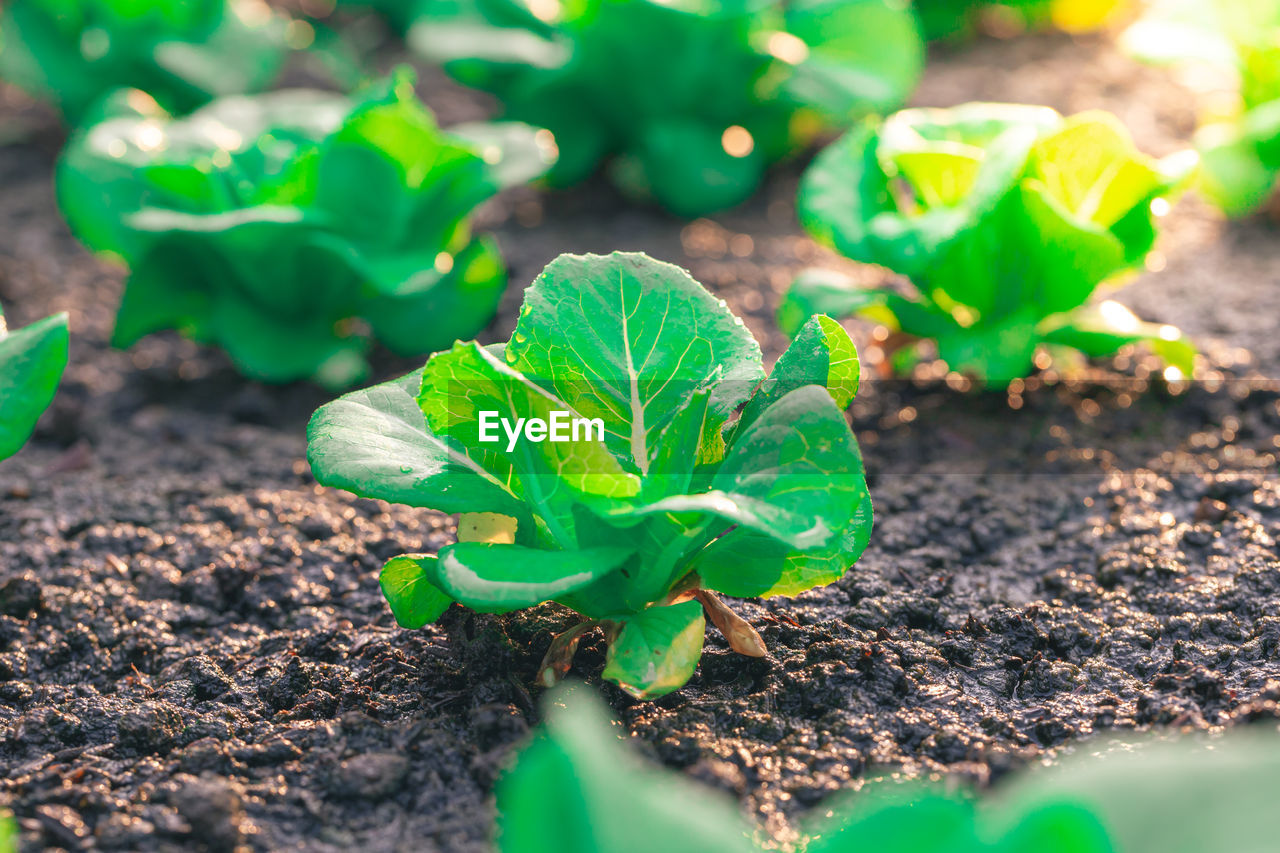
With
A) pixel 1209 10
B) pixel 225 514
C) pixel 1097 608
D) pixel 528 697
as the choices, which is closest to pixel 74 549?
pixel 225 514

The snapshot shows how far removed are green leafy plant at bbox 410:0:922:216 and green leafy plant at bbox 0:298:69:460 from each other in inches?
59.9

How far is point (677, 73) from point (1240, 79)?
4.46 ft

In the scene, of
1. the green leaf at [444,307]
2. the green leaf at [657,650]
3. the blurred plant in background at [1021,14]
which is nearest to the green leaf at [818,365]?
the green leaf at [657,650]

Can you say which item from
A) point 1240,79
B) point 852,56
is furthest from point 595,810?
point 1240,79

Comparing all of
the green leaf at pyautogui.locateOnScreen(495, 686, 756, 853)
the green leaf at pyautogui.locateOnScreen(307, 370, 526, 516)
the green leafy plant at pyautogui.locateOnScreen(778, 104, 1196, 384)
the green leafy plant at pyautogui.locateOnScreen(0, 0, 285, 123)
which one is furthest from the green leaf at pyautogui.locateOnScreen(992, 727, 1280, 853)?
the green leafy plant at pyautogui.locateOnScreen(0, 0, 285, 123)

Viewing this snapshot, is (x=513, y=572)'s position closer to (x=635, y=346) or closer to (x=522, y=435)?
(x=522, y=435)

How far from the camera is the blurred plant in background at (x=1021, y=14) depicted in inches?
140

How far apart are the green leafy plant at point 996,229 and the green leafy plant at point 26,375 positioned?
1.19 metres

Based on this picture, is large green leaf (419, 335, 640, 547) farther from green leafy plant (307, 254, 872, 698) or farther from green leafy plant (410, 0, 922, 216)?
green leafy plant (410, 0, 922, 216)

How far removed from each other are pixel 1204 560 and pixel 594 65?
181 cm

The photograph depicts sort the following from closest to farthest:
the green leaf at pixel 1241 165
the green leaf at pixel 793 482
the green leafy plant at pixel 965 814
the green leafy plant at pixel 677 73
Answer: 1. the green leafy plant at pixel 965 814
2. the green leaf at pixel 793 482
3. the green leaf at pixel 1241 165
4. the green leafy plant at pixel 677 73

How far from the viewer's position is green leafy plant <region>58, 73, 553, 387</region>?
2.01 metres

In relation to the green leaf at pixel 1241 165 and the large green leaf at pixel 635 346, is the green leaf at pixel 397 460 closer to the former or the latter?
the large green leaf at pixel 635 346

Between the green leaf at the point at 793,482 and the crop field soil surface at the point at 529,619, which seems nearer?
the green leaf at the point at 793,482
